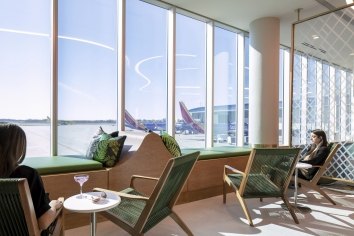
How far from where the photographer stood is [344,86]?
16.0ft

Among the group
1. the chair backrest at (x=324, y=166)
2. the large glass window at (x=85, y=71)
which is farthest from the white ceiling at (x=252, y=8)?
the chair backrest at (x=324, y=166)

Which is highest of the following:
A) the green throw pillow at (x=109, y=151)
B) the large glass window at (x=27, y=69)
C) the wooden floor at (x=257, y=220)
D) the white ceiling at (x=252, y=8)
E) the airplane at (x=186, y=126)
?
the white ceiling at (x=252, y=8)

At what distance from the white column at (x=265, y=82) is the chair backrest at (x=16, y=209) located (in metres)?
4.54

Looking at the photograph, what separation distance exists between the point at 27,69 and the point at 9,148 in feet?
8.00

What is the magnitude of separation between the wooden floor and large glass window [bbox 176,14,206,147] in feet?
4.98

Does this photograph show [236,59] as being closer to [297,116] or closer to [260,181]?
[297,116]

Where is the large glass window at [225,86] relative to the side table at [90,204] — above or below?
above

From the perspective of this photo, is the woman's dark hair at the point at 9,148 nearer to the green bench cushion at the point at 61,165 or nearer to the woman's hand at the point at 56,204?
the woman's hand at the point at 56,204

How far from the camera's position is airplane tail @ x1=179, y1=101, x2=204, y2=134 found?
5085 mm

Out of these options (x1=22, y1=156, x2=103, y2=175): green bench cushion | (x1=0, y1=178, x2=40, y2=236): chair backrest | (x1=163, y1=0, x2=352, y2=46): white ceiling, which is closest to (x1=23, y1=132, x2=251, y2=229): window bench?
(x1=22, y1=156, x2=103, y2=175): green bench cushion

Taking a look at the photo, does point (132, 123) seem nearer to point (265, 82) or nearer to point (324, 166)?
point (265, 82)

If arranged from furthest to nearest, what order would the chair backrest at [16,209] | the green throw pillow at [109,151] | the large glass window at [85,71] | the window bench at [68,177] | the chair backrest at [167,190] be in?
the large glass window at [85,71], the green throw pillow at [109,151], the window bench at [68,177], the chair backrest at [167,190], the chair backrest at [16,209]

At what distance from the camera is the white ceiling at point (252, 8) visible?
457 cm

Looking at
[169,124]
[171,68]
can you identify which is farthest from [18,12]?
[169,124]
